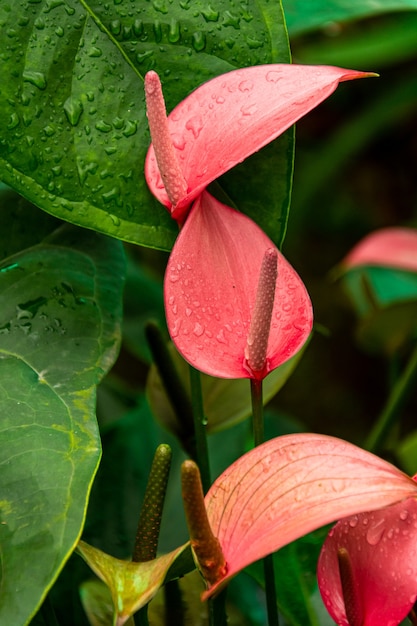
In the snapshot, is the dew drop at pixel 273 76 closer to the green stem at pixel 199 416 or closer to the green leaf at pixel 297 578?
the green stem at pixel 199 416

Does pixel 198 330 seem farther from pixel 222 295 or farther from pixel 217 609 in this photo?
pixel 217 609

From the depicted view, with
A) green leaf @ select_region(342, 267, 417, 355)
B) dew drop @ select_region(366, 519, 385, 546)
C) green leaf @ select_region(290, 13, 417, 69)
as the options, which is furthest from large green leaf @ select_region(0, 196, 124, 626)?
green leaf @ select_region(290, 13, 417, 69)

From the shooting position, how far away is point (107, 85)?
0.42 meters

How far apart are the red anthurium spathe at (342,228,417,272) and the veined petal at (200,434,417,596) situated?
1.37ft

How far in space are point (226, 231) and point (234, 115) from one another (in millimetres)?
62

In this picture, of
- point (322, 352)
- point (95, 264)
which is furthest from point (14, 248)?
point (322, 352)

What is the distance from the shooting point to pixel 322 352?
56.4 inches

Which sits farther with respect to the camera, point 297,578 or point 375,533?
point 297,578

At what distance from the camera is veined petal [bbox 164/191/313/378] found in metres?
0.37

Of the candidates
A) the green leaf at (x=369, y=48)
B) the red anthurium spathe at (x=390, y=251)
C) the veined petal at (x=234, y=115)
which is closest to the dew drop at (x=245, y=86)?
the veined petal at (x=234, y=115)

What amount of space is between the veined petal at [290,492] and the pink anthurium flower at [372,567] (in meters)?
0.04

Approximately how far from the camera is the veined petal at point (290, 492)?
28 centimetres

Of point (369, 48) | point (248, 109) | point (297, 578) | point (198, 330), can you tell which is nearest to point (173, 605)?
point (297, 578)

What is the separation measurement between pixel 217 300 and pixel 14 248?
17 cm
